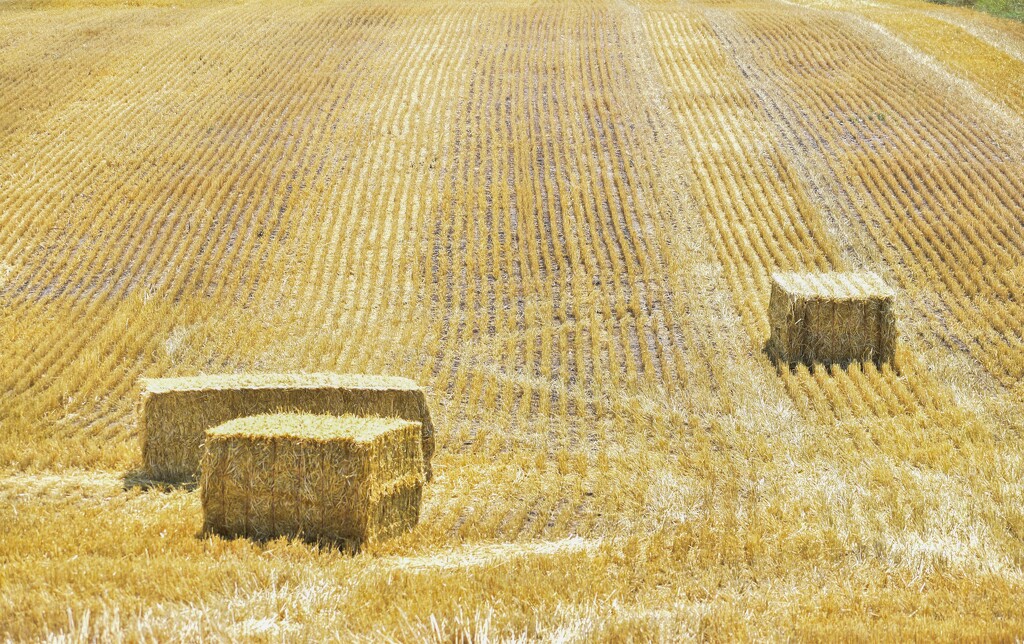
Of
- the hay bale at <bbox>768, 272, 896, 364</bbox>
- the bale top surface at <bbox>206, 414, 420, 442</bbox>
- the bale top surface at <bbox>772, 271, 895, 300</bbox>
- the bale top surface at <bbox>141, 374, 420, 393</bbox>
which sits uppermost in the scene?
the bale top surface at <bbox>206, 414, 420, 442</bbox>

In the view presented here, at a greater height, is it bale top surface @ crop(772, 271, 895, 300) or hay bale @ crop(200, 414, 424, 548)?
hay bale @ crop(200, 414, 424, 548)

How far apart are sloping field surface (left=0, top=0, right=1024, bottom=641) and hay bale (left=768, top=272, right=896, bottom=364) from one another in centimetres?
69

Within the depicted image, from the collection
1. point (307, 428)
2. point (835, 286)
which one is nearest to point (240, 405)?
Answer: point (307, 428)

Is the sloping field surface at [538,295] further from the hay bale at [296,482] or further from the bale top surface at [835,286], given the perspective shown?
the bale top surface at [835,286]

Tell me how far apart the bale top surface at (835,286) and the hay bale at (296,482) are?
29.1 ft

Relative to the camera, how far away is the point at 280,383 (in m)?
11.3

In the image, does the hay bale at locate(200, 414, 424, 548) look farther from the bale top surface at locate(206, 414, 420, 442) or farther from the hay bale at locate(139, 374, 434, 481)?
the hay bale at locate(139, 374, 434, 481)

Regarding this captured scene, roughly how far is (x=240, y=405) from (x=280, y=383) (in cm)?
56

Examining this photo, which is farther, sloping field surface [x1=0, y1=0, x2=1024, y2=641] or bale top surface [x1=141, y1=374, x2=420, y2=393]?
bale top surface [x1=141, y1=374, x2=420, y2=393]

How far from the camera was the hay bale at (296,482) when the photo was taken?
8648mm

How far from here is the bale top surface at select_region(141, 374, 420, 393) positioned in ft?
36.8

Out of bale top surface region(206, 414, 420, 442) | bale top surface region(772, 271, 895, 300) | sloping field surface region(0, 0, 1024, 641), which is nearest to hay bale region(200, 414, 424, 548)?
bale top surface region(206, 414, 420, 442)

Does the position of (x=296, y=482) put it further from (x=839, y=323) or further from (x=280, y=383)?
(x=839, y=323)

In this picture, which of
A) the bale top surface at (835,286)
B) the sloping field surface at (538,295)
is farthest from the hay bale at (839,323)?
the sloping field surface at (538,295)
